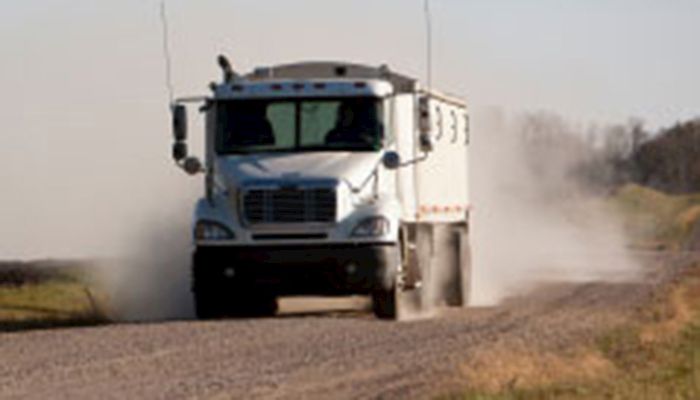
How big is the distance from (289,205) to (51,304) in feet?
41.4

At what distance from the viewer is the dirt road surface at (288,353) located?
65.9ft

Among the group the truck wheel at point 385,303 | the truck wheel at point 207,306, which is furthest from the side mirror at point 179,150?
the truck wheel at point 385,303

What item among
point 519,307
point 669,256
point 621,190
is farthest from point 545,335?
point 621,190

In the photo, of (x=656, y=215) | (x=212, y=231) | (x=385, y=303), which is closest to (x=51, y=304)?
(x=385, y=303)

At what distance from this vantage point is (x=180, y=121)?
95.2 feet

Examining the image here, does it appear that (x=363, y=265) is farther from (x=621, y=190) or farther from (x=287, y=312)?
(x=621, y=190)

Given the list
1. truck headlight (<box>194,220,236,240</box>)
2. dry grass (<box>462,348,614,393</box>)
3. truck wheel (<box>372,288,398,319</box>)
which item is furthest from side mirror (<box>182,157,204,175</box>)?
dry grass (<box>462,348,614,393</box>)

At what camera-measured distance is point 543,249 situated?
62219 millimetres

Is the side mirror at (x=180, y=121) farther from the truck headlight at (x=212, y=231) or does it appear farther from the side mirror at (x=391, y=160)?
the side mirror at (x=391, y=160)

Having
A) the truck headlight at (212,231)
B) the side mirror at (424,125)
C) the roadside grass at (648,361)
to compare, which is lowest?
the roadside grass at (648,361)

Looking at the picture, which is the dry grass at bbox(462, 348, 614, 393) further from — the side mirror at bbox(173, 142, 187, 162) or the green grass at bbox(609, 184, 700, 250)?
the green grass at bbox(609, 184, 700, 250)

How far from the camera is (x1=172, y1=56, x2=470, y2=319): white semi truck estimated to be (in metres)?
28.7

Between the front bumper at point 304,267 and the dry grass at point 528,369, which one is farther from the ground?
the front bumper at point 304,267

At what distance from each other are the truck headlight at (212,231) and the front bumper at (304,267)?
0.15 metres
